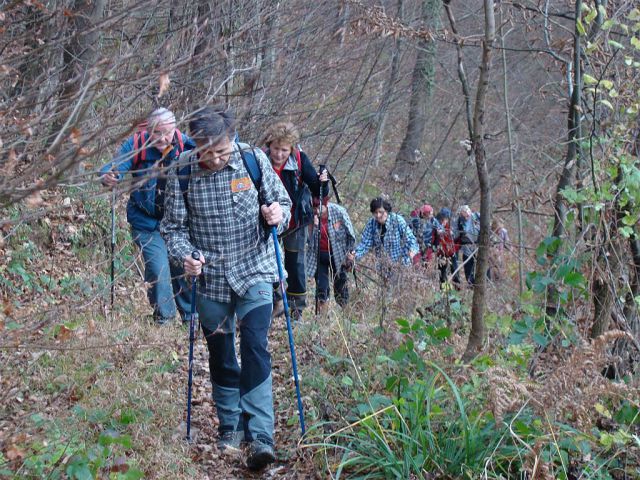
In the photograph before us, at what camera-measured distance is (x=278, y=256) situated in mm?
5863

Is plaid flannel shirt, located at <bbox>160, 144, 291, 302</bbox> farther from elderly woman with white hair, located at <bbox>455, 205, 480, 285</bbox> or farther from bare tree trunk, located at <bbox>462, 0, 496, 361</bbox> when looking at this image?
elderly woman with white hair, located at <bbox>455, 205, 480, 285</bbox>

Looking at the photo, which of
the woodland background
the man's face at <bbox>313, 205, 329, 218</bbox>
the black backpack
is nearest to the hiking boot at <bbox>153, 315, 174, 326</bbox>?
the woodland background

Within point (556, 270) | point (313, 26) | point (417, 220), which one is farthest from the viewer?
point (313, 26)

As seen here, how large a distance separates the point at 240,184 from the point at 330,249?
14.0ft

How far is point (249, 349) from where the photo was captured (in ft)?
18.1

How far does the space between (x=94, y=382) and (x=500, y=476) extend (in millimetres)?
3230

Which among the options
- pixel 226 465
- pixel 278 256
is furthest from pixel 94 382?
pixel 278 256

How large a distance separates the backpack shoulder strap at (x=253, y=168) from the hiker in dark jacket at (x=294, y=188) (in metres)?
1.97

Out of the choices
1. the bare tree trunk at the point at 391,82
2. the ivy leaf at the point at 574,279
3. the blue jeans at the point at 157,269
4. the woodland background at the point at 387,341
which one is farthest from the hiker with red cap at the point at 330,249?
the bare tree trunk at the point at 391,82

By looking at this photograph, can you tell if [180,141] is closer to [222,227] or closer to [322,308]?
[222,227]

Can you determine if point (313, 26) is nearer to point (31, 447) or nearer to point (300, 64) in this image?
point (300, 64)

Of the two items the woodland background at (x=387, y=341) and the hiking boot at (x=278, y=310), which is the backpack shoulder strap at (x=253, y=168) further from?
the hiking boot at (x=278, y=310)

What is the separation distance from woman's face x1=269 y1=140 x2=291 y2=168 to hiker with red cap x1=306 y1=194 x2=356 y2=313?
1.15m

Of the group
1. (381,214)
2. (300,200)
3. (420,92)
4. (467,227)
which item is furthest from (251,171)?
(420,92)
